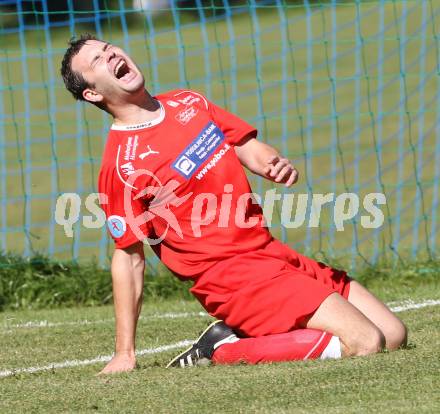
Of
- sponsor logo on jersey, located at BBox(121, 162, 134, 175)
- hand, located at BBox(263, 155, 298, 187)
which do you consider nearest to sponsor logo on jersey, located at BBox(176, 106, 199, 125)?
sponsor logo on jersey, located at BBox(121, 162, 134, 175)

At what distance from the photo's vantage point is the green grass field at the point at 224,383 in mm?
4418

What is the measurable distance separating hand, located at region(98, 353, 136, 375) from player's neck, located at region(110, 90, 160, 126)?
1073 millimetres

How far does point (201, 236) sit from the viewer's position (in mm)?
5566

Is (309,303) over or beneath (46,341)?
over

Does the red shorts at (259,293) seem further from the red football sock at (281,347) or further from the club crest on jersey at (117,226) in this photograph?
the club crest on jersey at (117,226)

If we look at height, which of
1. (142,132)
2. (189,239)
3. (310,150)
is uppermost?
(142,132)

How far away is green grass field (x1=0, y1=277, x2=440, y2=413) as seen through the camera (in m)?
4.42

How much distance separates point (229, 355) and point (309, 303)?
436mm

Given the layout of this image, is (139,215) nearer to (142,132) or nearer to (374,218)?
(142,132)

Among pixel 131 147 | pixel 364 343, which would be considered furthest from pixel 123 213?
pixel 364 343

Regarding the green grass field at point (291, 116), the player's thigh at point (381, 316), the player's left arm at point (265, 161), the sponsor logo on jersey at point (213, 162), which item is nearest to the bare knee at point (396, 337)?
the player's thigh at point (381, 316)

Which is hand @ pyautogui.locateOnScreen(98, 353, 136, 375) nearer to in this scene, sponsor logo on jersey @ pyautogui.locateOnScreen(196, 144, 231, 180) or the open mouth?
sponsor logo on jersey @ pyautogui.locateOnScreen(196, 144, 231, 180)

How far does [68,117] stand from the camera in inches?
701

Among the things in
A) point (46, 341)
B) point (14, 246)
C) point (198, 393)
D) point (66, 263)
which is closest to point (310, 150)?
point (14, 246)
